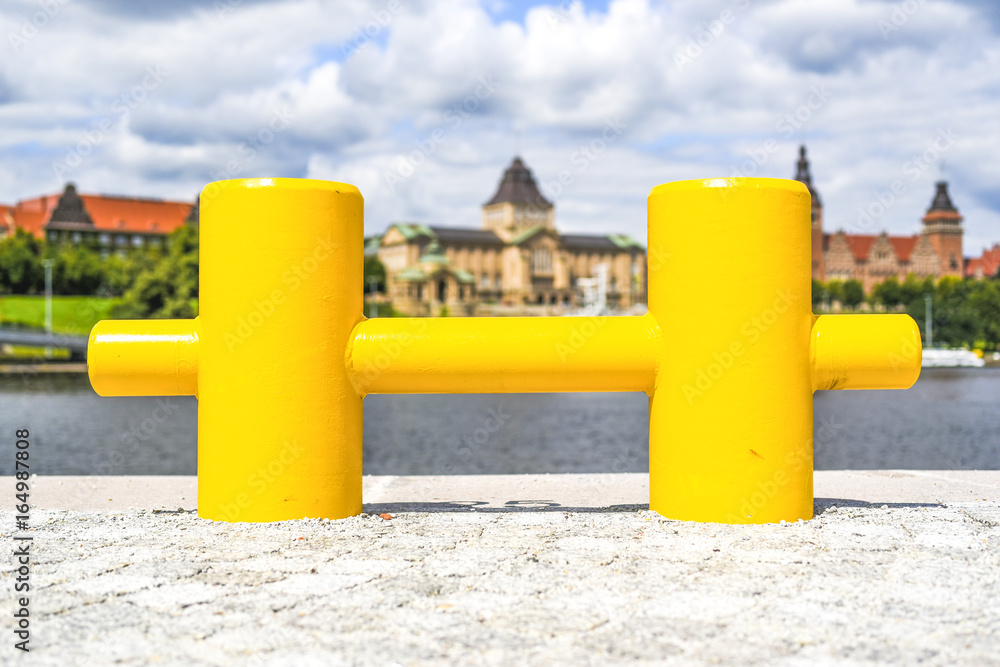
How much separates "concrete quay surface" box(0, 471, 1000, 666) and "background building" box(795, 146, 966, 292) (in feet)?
362

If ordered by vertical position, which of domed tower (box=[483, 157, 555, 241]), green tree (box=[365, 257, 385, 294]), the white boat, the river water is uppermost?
domed tower (box=[483, 157, 555, 241])

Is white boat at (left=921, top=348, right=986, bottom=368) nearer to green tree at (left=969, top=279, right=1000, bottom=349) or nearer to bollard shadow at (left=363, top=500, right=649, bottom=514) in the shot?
green tree at (left=969, top=279, right=1000, bottom=349)

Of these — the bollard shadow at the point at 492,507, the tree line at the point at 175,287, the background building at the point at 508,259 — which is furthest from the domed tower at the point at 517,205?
the bollard shadow at the point at 492,507

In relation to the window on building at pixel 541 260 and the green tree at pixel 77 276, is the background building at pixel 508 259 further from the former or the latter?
the green tree at pixel 77 276

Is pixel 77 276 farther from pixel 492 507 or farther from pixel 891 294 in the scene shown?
pixel 492 507

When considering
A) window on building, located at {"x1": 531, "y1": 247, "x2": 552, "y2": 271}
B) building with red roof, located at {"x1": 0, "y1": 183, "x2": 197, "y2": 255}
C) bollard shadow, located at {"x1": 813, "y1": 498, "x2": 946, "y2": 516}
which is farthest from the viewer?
window on building, located at {"x1": 531, "y1": 247, "x2": 552, "y2": 271}

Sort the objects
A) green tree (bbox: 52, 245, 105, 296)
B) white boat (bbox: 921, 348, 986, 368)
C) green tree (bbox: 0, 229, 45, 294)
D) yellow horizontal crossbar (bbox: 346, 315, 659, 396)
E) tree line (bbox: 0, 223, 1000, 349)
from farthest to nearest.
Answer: green tree (bbox: 52, 245, 105, 296)
green tree (bbox: 0, 229, 45, 294)
white boat (bbox: 921, 348, 986, 368)
tree line (bbox: 0, 223, 1000, 349)
yellow horizontal crossbar (bbox: 346, 315, 659, 396)

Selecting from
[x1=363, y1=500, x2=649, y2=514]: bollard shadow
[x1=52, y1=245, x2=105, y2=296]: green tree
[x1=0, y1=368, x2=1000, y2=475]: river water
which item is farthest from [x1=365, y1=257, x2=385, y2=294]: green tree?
[x1=363, y1=500, x2=649, y2=514]: bollard shadow

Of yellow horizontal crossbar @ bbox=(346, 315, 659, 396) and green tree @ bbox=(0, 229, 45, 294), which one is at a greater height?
green tree @ bbox=(0, 229, 45, 294)

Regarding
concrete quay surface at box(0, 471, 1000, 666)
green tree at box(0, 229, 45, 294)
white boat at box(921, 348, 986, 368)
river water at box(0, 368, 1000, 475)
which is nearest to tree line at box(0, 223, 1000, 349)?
green tree at box(0, 229, 45, 294)

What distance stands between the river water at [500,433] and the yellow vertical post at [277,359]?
458 inches

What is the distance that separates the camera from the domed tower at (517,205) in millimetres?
116812

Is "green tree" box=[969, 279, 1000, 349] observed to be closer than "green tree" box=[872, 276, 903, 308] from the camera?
Yes

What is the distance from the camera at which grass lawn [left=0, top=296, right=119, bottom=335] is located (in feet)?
209
